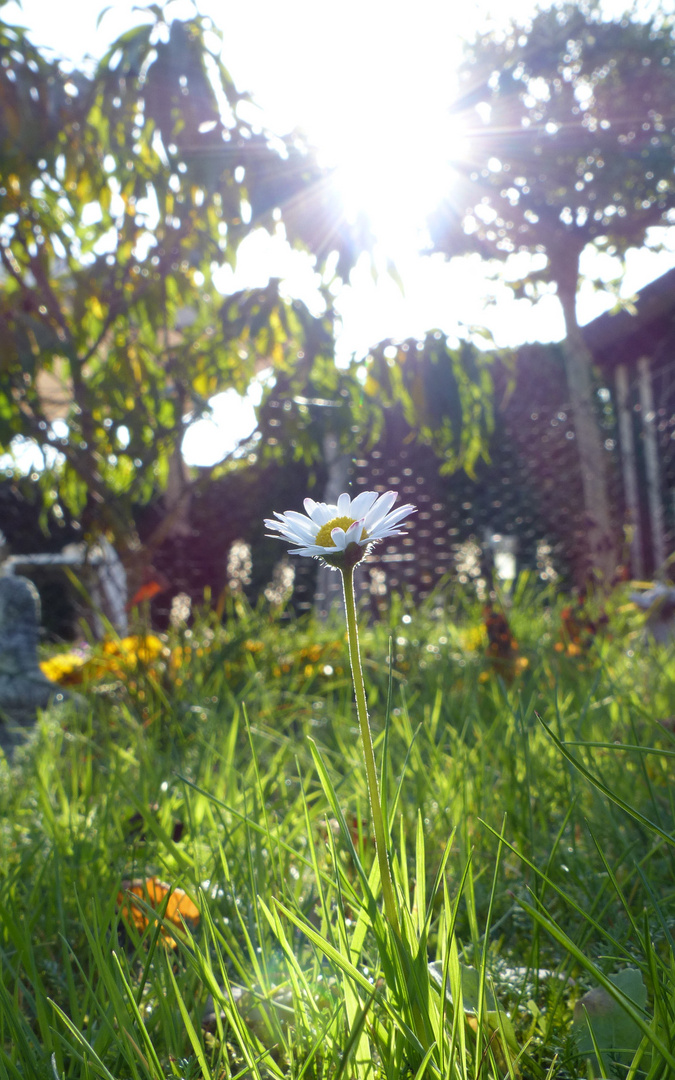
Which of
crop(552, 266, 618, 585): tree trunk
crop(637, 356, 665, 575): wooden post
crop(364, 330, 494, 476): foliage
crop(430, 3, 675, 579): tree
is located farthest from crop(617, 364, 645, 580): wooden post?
crop(364, 330, 494, 476): foliage

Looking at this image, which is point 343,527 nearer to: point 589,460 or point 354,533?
point 354,533

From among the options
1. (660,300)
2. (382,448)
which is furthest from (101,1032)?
(660,300)

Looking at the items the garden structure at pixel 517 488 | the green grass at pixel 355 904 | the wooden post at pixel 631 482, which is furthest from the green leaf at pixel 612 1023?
the wooden post at pixel 631 482

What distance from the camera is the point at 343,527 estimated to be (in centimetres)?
61

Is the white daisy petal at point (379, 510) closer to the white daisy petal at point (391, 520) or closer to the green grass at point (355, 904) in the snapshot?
the white daisy petal at point (391, 520)

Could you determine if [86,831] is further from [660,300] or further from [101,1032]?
[660,300]

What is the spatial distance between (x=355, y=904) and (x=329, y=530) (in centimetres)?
33

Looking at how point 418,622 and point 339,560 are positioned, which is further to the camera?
point 418,622

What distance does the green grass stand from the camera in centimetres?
52

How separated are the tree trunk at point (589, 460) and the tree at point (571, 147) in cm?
58

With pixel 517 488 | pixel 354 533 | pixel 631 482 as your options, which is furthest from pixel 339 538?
pixel 631 482

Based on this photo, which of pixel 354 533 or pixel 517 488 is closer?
pixel 354 533

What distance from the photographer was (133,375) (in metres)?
3.03

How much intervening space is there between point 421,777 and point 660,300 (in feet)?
21.4
